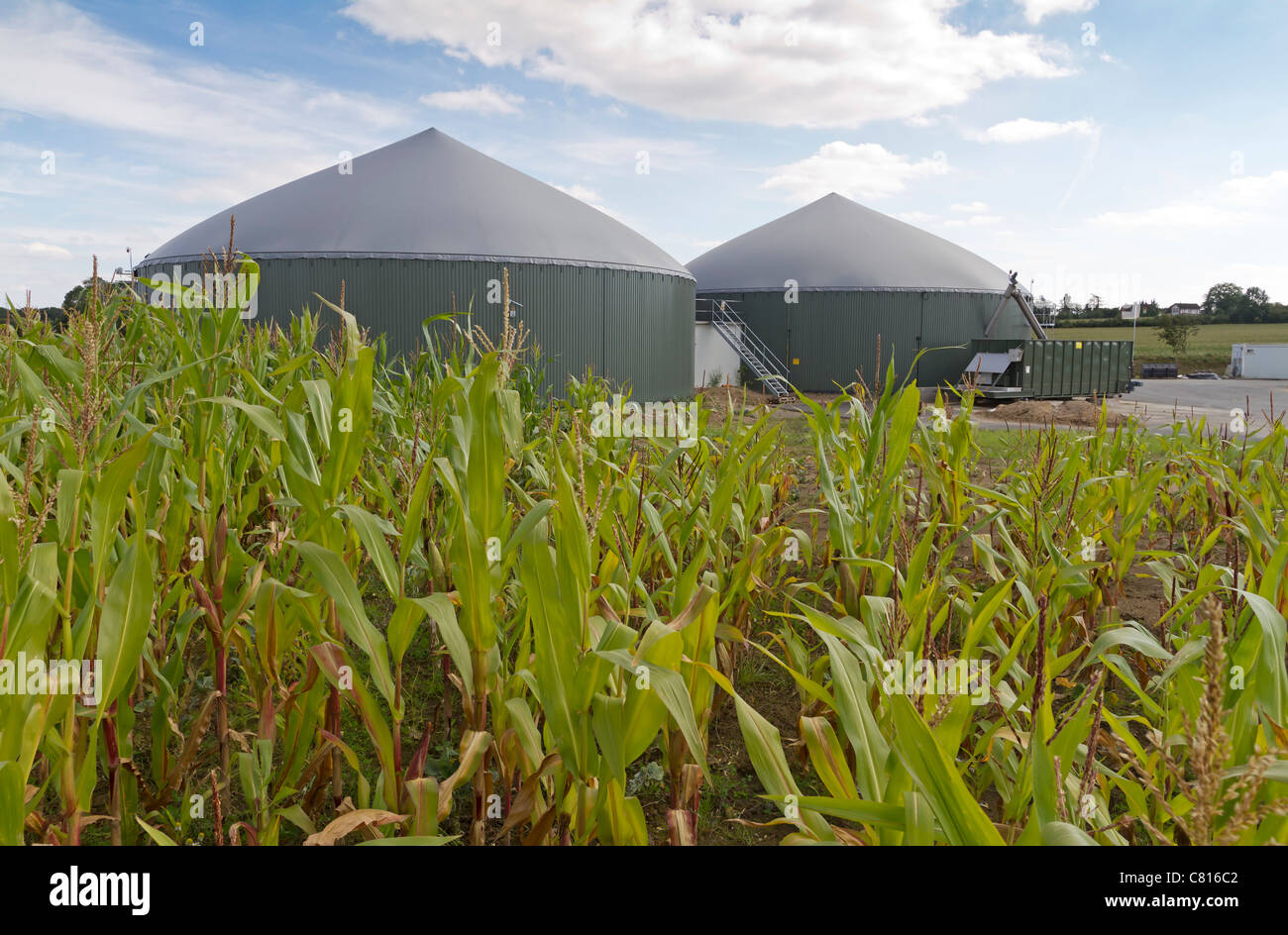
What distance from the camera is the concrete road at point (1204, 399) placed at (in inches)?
750

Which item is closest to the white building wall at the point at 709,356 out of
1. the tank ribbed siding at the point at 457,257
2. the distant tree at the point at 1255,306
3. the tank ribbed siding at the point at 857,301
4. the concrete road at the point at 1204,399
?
the tank ribbed siding at the point at 857,301

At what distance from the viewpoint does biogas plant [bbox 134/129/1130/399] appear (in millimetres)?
16859

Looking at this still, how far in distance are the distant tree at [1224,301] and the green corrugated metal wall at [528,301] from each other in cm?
7074

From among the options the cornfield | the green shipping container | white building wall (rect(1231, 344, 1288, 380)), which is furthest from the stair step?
white building wall (rect(1231, 344, 1288, 380))

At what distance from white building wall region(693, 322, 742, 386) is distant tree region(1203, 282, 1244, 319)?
64520 mm

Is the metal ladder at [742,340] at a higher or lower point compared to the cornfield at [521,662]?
higher

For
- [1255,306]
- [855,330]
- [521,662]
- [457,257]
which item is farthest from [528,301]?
[1255,306]

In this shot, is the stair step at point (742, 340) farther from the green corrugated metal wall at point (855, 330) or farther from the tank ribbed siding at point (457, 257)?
the tank ribbed siding at point (457, 257)

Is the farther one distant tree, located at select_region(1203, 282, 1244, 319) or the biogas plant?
distant tree, located at select_region(1203, 282, 1244, 319)

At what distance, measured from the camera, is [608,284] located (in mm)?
18484

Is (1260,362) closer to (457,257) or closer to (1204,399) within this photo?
(1204,399)

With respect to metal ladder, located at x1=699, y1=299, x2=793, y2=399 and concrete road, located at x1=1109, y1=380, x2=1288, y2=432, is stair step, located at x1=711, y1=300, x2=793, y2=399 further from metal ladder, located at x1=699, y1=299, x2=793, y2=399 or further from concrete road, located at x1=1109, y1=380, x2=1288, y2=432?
concrete road, located at x1=1109, y1=380, x2=1288, y2=432
